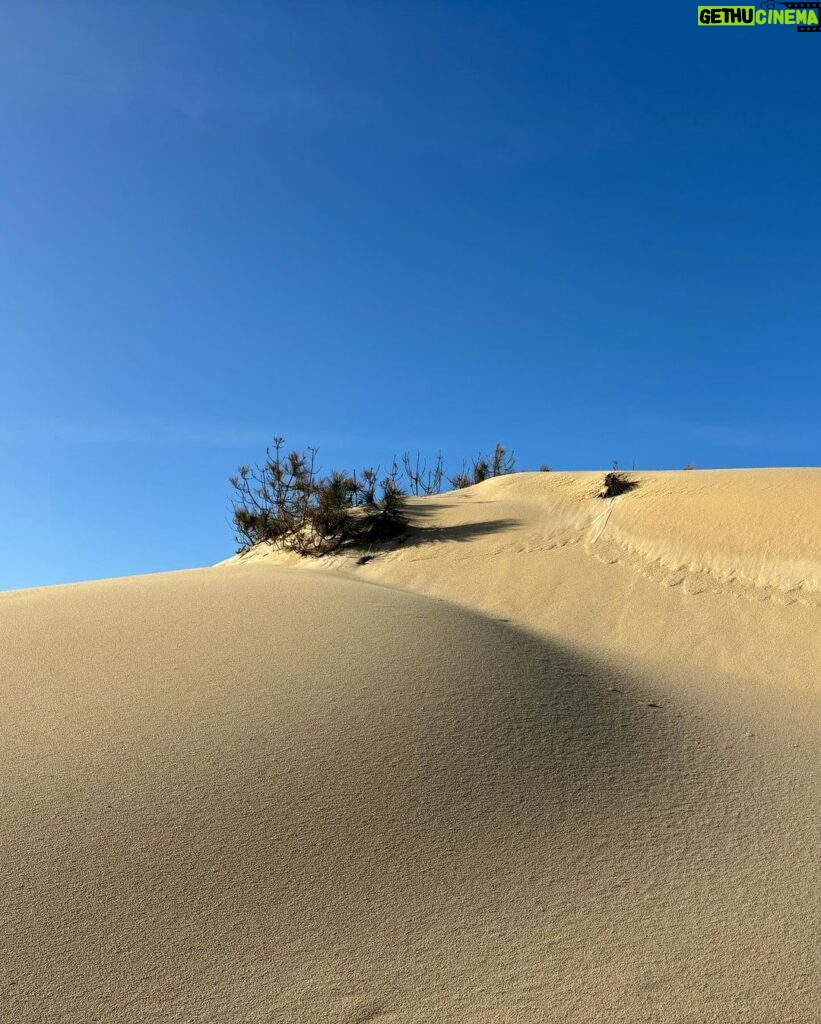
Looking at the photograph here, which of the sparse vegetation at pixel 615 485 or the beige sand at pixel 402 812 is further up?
the sparse vegetation at pixel 615 485

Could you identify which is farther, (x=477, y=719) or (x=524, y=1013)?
(x=477, y=719)

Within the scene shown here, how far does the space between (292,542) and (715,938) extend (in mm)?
9884

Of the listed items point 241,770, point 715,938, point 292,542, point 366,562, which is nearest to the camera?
point 715,938

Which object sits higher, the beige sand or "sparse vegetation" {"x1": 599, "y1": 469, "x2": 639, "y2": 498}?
"sparse vegetation" {"x1": 599, "y1": 469, "x2": 639, "y2": 498}

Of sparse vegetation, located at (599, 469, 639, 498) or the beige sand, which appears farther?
sparse vegetation, located at (599, 469, 639, 498)

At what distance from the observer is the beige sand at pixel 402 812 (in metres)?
2.57

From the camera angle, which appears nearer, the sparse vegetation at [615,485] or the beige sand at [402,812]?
the beige sand at [402,812]

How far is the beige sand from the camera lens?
8.43ft

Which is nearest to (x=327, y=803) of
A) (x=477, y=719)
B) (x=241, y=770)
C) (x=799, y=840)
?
(x=241, y=770)

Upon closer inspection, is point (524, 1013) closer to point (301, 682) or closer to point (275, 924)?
point (275, 924)

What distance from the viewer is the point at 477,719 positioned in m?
4.68

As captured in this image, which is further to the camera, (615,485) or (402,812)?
(615,485)

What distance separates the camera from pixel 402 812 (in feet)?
12.0

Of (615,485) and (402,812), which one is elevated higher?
(615,485)
